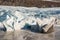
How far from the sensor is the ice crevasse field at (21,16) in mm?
948

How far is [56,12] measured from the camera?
112 centimetres

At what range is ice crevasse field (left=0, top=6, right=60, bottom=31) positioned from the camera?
0.95 meters

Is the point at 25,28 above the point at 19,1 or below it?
below

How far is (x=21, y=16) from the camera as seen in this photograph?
3.20ft

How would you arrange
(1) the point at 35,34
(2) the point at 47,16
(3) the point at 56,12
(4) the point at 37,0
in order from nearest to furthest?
(1) the point at 35,34 < (2) the point at 47,16 < (3) the point at 56,12 < (4) the point at 37,0

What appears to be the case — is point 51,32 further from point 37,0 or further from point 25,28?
point 37,0

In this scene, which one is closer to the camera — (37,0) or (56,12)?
(56,12)

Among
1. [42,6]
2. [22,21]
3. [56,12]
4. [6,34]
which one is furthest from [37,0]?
[6,34]

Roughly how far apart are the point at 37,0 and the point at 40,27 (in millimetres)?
360

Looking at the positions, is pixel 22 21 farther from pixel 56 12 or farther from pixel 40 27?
pixel 56 12

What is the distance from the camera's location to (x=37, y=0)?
4.02ft

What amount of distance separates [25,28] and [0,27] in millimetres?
169

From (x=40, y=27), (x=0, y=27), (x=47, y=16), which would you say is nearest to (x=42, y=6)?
(x=47, y=16)

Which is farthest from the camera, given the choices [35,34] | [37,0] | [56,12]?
[37,0]
